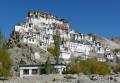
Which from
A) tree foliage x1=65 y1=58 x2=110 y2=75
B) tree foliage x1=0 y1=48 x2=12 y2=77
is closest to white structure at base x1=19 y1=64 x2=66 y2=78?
tree foliage x1=65 y1=58 x2=110 y2=75

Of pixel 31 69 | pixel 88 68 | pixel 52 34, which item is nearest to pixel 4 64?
pixel 31 69

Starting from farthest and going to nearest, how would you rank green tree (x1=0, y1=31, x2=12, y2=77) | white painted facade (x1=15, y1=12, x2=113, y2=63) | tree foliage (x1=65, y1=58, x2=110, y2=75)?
white painted facade (x1=15, y1=12, x2=113, y2=63) → tree foliage (x1=65, y1=58, x2=110, y2=75) → green tree (x1=0, y1=31, x2=12, y2=77)

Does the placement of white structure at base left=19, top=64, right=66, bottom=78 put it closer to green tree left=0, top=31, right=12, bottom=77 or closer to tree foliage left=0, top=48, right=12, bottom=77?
green tree left=0, top=31, right=12, bottom=77

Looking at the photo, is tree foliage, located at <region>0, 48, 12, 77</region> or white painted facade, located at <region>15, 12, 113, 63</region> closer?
tree foliage, located at <region>0, 48, 12, 77</region>

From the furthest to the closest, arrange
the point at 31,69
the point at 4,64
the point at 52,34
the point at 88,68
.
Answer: the point at 52,34 < the point at 88,68 < the point at 31,69 < the point at 4,64

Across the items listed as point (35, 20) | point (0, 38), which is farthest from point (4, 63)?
point (35, 20)

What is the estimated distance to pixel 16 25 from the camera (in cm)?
11312

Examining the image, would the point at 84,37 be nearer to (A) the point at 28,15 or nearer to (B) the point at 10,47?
(A) the point at 28,15

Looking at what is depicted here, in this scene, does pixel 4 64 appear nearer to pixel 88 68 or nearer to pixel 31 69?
pixel 31 69

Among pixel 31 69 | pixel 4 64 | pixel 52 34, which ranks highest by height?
pixel 52 34

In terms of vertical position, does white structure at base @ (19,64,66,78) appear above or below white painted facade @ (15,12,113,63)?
below

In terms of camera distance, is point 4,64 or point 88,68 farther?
point 88,68

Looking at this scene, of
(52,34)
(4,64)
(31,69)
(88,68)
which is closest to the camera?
(4,64)

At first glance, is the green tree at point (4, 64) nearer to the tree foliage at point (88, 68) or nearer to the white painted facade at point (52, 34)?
the tree foliage at point (88, 68)
